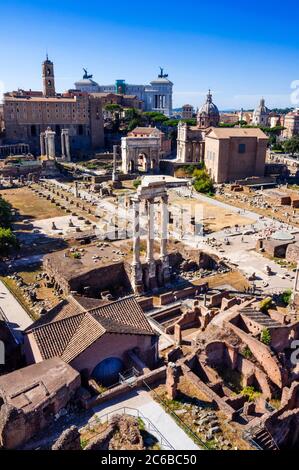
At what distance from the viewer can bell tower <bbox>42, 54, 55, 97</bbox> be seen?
11150 cm

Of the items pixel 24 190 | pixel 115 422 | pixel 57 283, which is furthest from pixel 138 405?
pixel 24 190

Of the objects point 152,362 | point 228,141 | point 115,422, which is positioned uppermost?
point 228,141

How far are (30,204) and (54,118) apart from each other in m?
49.1

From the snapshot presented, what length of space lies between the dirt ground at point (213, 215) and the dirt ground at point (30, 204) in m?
18.3

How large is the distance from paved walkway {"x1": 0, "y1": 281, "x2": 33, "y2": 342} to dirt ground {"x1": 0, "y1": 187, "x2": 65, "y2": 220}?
2356cm

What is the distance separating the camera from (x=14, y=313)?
28062 mm

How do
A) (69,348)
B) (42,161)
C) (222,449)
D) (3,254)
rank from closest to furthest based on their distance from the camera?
1. (222,449)
2. (69,348)
3. (3,254)
4. (42,161)

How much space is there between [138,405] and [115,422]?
2.27 m

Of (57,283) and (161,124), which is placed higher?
(161,124)

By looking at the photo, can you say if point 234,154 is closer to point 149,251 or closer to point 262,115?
point 149,251

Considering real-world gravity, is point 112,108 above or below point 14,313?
above

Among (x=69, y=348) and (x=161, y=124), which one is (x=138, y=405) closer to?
(x=69, y=348)

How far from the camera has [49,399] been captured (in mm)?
15195

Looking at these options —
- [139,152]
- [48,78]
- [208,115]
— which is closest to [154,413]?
[139,152]
